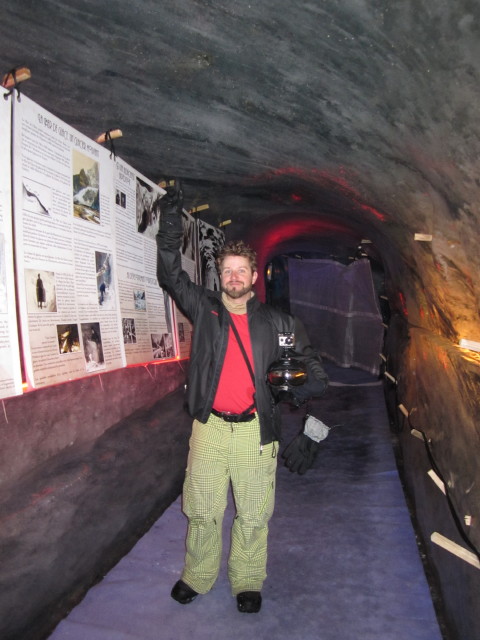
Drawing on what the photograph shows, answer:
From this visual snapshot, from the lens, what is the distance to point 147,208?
3361 millimetres

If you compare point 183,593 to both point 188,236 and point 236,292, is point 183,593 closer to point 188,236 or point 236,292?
point 236,292

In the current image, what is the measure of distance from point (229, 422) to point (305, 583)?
1.36 meters

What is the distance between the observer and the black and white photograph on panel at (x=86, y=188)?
251 centimetres

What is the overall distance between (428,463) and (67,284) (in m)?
2.87

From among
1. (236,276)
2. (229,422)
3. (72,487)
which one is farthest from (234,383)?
(72,487)

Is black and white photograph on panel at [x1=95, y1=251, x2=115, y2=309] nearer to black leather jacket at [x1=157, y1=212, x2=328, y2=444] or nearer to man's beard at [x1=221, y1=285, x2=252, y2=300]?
black leather jacket at [x1=157, y1=212, x2=328, y2=444]

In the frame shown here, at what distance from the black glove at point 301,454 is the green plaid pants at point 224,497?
2.41 meters

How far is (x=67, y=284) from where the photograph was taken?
2432mm

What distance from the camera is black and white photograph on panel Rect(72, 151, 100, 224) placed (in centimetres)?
251

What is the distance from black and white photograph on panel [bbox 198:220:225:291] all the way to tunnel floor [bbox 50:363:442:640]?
7.83 ft

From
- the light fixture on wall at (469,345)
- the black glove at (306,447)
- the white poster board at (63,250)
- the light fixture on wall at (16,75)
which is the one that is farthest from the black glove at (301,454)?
the light fixture on wall at (16,75)

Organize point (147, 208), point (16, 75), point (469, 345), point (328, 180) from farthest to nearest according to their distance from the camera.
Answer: point (328, 180) → point (147, 208) → point (469, 345) → point (16, 75)

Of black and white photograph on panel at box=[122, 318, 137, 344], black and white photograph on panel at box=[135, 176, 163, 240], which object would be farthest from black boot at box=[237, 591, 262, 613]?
black and white photograph on panel at box=[135, 176, 163, 240]

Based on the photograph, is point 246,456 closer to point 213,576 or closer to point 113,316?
point 213,576
